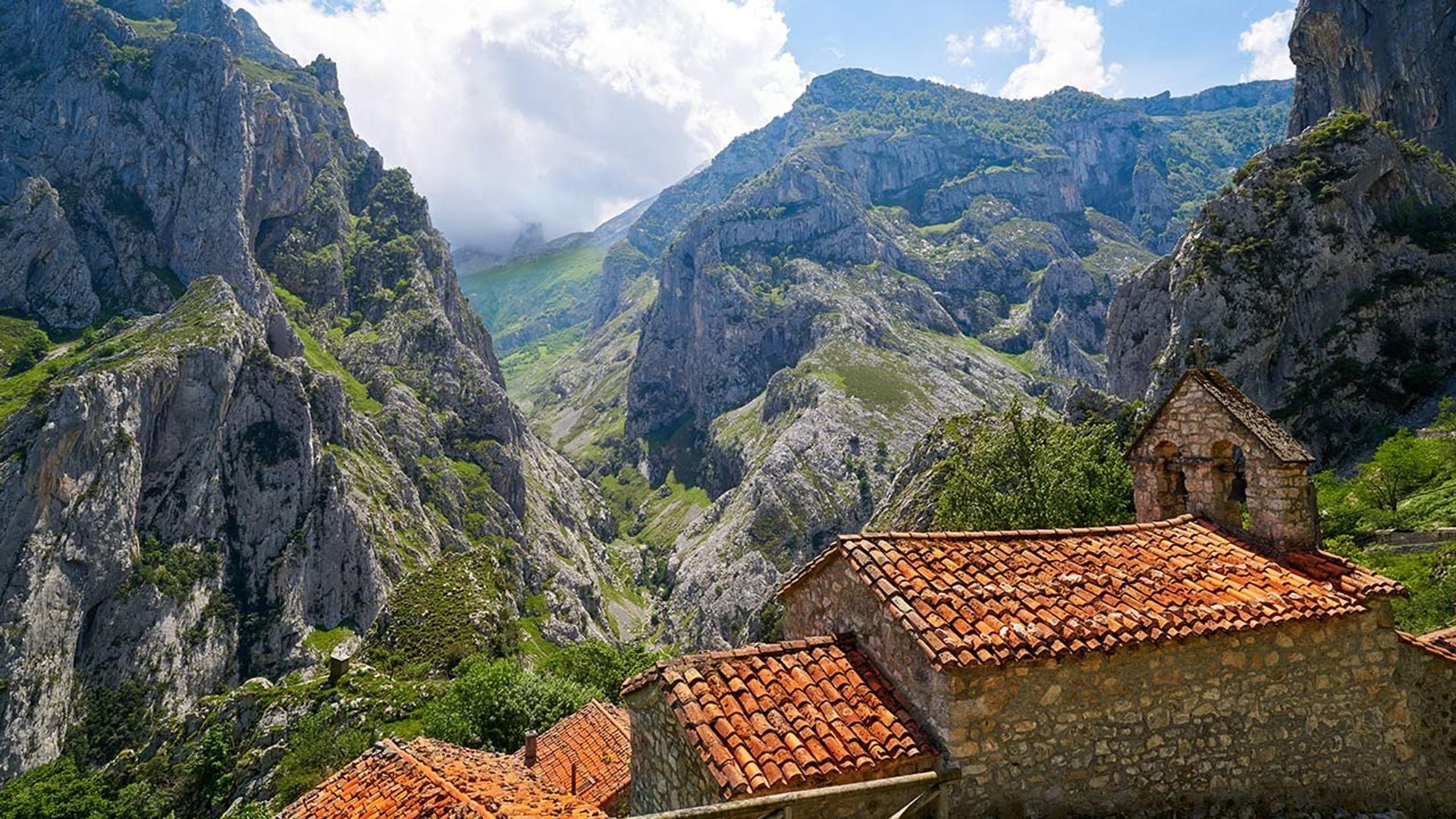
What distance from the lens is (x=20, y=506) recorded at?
81125mm

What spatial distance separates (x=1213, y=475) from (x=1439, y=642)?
4161 millimetres

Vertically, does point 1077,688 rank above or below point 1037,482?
above

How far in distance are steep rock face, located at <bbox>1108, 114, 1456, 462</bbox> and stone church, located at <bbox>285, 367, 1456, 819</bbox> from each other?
53.3 meters

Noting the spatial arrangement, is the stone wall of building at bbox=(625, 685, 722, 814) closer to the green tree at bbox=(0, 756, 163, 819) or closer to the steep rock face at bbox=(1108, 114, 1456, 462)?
the green tree at bbox=(0, 756, 163, 819)

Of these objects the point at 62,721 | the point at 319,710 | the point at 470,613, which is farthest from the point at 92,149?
the point at 319,710

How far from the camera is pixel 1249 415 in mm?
11242

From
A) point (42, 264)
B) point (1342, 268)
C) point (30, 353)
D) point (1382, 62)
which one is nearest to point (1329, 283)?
point (1342, 268)

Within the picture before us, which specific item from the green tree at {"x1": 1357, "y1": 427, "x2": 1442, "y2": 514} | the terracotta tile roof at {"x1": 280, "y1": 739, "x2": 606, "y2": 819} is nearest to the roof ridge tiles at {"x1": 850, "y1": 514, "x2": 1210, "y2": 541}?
the terracotta tile roof at {"x1": 280, "y1": 739, "x2": 606, "y2": 819}

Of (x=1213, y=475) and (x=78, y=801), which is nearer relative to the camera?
(x=1213, y=475)

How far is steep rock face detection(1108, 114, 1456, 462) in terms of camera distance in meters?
53.1

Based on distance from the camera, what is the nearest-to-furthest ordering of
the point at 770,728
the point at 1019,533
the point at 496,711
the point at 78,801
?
1. the point at 770,728
2. the point at 1019,533
3. the point at 496,711
4. the point at 78,801

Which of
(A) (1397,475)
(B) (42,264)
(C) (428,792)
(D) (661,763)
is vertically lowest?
(A) (1397,475)

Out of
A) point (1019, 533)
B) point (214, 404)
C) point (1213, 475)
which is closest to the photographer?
point (1019, 533)

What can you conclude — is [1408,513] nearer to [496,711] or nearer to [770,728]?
[770,728]
